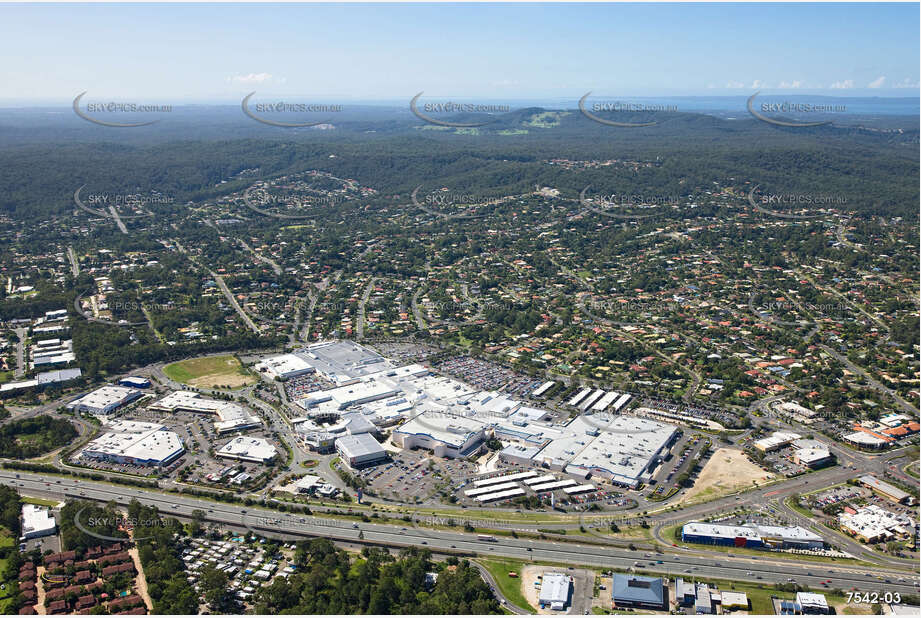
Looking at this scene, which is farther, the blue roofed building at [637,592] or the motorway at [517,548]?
the motorway at [517,548]

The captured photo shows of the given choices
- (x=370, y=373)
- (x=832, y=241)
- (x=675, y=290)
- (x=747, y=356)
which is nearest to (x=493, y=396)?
(x=370, y=373)

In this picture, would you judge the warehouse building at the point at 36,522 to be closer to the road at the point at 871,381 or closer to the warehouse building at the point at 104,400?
the warehouse building at the point at 104,400

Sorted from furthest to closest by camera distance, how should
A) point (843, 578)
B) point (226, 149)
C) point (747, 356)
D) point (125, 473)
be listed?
point (226, 149) < point (747, 356) < point (125, 473) < point (843, 578)

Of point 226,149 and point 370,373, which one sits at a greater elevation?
point 226,149

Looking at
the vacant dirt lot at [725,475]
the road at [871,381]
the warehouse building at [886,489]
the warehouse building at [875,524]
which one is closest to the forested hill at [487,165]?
the road at [871,381]

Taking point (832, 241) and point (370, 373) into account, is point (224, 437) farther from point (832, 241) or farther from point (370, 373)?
point (832, 241)

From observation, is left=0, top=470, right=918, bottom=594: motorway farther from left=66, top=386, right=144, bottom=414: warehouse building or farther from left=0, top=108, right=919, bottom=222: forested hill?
left=0, top=108, right=919, bottom=222: forested hill
